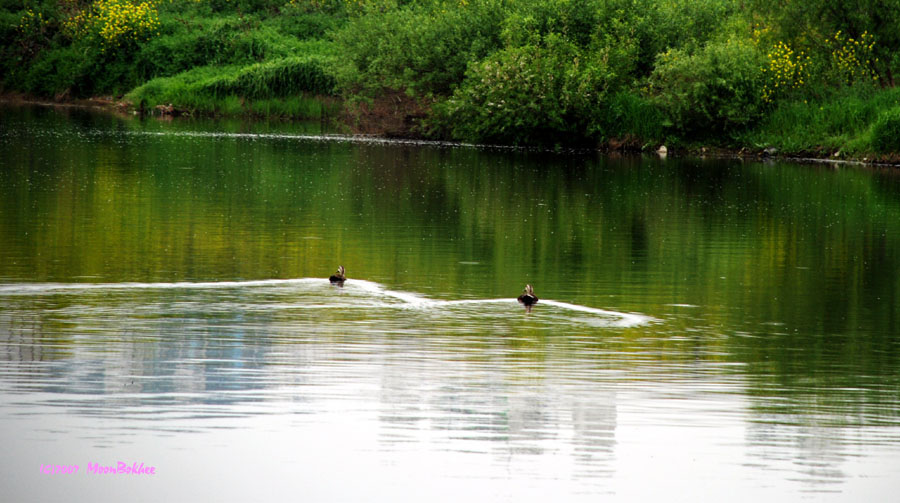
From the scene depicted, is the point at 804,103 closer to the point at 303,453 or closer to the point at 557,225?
the point at 557,225

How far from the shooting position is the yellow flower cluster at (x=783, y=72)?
55.4 m

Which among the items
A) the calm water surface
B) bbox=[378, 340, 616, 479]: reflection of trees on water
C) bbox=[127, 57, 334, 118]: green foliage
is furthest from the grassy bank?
bbox=[378, 340, 616, 479]: reflection of trees on water

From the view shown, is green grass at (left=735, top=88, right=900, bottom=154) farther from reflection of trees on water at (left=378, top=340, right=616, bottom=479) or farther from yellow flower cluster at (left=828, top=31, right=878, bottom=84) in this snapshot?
reflection of trees on water at (left=378, top=340, right=616, bottom=479)

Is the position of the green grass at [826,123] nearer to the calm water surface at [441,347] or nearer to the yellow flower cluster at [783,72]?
the yellow flower cluster at [783,72]

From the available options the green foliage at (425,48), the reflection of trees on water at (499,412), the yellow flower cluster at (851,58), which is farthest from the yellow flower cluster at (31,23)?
the reflection of trees on water at (499,412)

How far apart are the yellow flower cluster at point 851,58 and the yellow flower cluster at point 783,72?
3.94ft

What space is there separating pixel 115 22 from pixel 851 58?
1734 inches

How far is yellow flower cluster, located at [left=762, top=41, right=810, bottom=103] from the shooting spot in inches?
2180

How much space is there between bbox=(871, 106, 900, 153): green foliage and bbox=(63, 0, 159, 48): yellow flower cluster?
46.0 metres

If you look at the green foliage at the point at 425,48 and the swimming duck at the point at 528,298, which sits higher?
the green foliage at the point at 425,48

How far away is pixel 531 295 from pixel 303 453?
317 inches

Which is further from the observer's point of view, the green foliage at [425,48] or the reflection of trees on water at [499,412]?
the green foliage at [425,48]

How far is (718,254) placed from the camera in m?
25.9

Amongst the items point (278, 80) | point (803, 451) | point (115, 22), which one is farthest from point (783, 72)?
point (803, 451)
